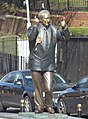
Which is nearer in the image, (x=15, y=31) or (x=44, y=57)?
(x=44, y=57)

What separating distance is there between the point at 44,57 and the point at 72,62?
21.2 meters

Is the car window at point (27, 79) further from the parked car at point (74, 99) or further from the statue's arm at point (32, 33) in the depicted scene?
the statue's arm at point (32, 33)

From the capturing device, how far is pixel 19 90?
2167cm

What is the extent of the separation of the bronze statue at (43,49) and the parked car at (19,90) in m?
8.28

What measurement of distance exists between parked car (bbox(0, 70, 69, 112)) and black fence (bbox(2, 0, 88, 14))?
20.1 meters

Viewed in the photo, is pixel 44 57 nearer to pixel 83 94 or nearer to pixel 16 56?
pixel 83 94

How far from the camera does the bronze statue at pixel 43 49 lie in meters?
12.4

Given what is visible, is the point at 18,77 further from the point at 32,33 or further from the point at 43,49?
the point at 32,33

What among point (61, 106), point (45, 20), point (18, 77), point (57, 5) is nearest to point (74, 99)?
point (61, 106)

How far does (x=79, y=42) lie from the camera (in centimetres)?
3294

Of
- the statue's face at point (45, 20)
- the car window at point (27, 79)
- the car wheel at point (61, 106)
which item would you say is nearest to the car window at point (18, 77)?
the car window at point (27, 79)

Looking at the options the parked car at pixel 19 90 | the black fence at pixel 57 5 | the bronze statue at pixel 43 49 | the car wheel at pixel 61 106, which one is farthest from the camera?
the black fence at pixel 57 5

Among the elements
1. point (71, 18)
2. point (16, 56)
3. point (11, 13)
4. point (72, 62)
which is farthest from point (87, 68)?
point (11, 13)

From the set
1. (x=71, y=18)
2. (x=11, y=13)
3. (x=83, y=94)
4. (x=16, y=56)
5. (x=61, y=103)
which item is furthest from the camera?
(x=11, y=13)
